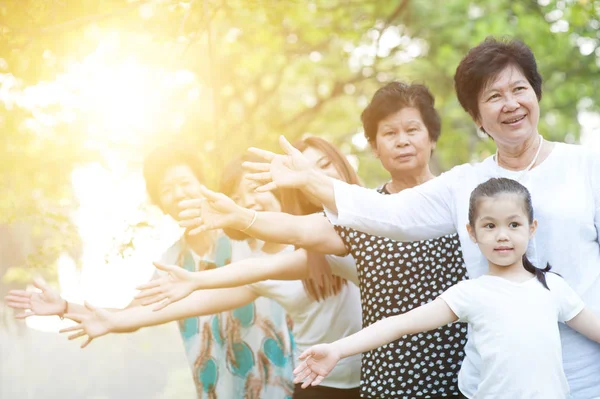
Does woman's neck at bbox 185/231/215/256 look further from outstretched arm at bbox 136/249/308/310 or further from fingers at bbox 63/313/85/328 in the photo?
outstretched arm at bbox 136/249/308/310

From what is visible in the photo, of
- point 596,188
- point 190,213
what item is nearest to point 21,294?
point 190,213

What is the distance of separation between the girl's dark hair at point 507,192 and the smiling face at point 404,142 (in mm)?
591

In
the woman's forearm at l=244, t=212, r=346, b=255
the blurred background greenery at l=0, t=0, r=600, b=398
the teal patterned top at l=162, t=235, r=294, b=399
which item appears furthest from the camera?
the blurred background greenery at l=0, t=0, r=600, b=398

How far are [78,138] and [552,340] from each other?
2925 mm

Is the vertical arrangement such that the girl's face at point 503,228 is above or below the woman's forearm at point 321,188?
below

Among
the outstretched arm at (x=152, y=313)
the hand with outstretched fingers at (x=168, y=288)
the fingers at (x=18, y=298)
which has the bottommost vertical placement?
the outstretched arm at (x=152, y=313)

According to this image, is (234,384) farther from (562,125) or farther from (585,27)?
(562,125)

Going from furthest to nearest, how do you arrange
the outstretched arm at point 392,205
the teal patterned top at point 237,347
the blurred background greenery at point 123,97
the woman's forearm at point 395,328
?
the blurred background greenery at point 123,97 → the teal patterned top at point 237,347 → the outstretched arm at point 392,205 → the woman's forearm at point 395,328

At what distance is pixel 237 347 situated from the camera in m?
3.22

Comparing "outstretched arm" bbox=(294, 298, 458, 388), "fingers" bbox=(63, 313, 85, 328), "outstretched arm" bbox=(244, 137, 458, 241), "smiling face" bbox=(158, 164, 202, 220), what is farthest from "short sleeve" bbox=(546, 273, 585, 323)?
"smiling face" bbox=(158, 164, 202, 220)

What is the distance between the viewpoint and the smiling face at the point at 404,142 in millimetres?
2414

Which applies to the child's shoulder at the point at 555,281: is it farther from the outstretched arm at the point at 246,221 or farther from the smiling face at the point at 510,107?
the outstretched arm at the point at 246,221

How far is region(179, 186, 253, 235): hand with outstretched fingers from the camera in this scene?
2.06 meters

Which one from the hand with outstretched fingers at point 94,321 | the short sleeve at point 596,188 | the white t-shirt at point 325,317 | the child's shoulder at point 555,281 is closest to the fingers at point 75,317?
the hand with outstretched fingers at point 94,321
